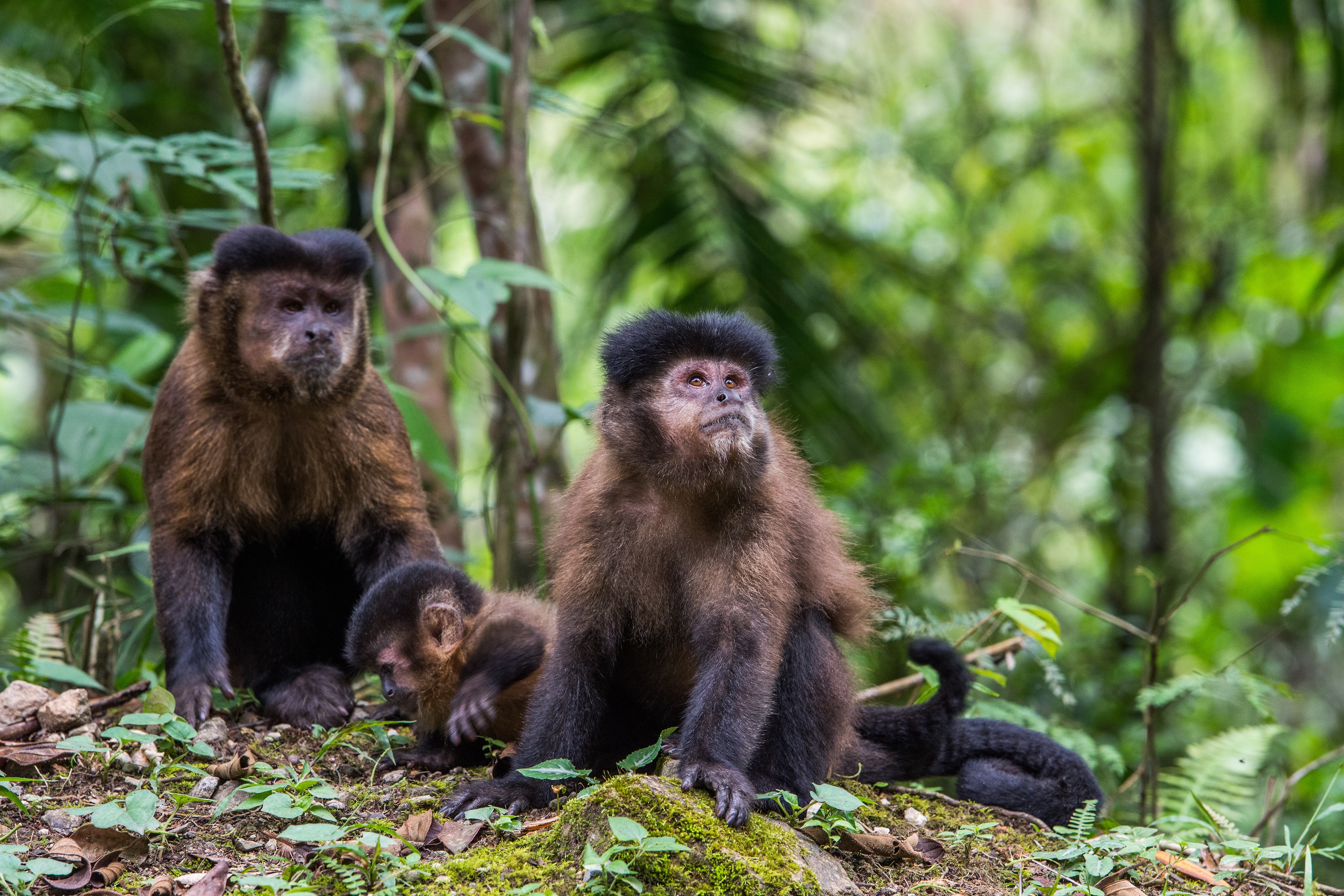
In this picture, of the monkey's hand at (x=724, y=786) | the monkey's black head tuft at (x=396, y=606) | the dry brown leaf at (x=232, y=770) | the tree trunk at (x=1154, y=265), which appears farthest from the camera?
the tree trunk at (x=1154, y=265)

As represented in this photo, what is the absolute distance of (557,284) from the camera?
17.4ft

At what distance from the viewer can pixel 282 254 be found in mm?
5195

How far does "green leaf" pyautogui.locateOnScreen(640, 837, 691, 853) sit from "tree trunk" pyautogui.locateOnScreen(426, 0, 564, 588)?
9.83 feet

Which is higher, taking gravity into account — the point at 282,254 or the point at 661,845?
the point at 282,254

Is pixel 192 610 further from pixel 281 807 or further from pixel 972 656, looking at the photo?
pixel 972 656

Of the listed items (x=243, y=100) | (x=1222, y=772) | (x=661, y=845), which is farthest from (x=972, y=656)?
(x=243, y=100)

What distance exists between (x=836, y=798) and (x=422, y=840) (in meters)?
1.35

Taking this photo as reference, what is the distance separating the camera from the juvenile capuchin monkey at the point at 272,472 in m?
5.11

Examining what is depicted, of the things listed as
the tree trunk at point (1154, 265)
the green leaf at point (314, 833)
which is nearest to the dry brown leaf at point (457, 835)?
the green leaf at point (314, 833)

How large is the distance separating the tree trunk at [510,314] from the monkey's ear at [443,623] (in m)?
1.31

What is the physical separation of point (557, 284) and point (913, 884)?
2964 millimetres

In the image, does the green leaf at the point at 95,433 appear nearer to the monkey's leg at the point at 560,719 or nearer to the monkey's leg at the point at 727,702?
the monkey's leg at the point at 560,719

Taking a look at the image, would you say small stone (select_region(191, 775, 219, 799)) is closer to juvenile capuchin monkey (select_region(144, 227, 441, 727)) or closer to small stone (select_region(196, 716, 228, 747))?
small stone (select_region(196, 716, 228, 747))

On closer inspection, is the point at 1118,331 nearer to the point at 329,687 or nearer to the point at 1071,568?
the point at 1071,568
